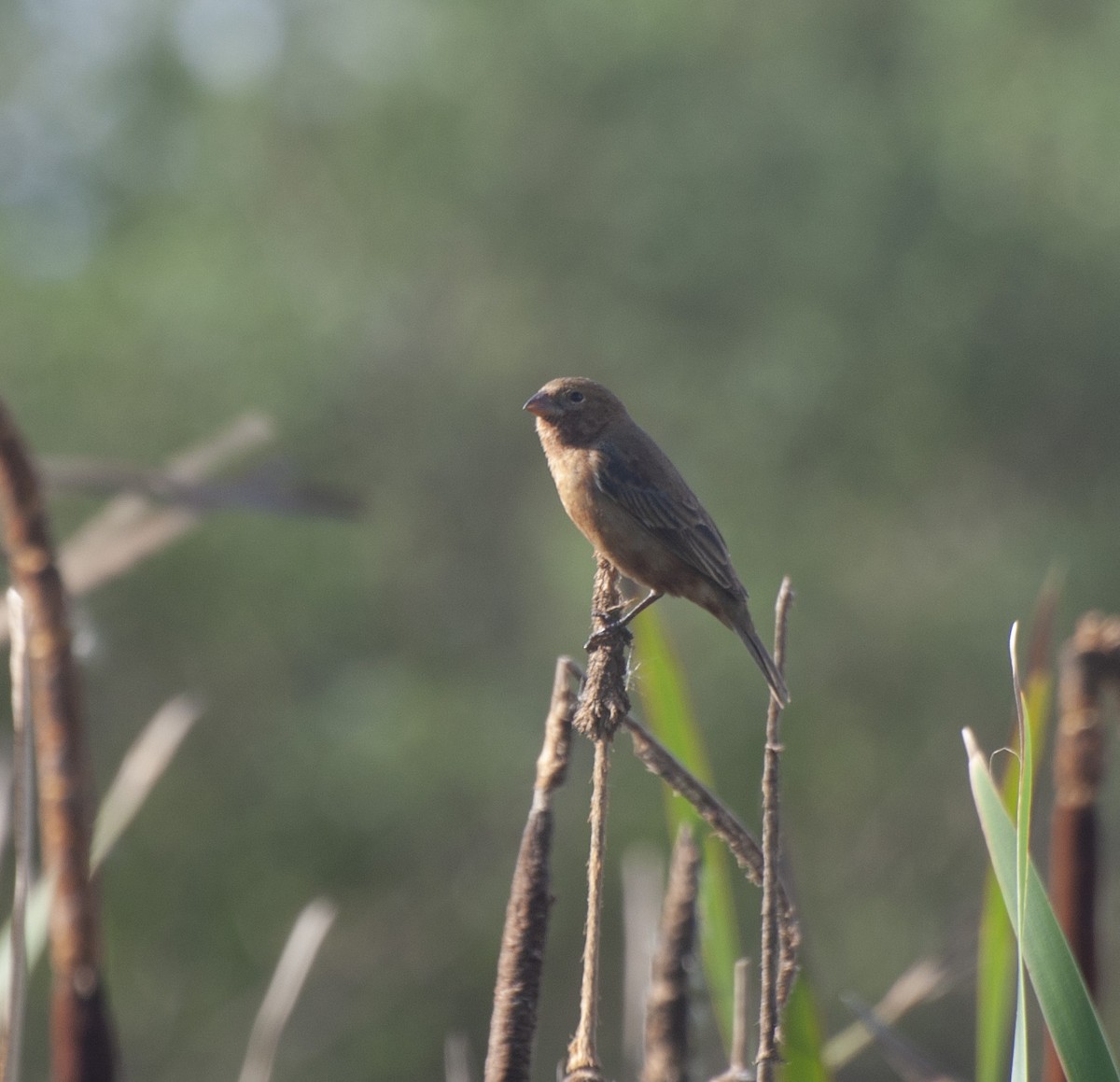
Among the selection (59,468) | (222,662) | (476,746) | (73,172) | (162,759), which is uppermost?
(73,172)

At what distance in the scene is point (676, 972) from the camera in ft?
8.99

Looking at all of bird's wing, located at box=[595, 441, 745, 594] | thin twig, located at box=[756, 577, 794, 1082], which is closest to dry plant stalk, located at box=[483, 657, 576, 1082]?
thin twig, located at box=[756, 577, 794, 1082]

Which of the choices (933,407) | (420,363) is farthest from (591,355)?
(933,407)

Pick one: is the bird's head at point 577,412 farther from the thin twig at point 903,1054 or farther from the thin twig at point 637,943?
the thin twig at point 903,1054

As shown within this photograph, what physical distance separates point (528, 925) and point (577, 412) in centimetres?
325

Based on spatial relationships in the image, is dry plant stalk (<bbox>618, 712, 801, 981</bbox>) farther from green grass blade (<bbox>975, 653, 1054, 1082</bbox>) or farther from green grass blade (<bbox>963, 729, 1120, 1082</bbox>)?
green grass blade (<bbox>975, 653, 1054, 1082</bbox>)

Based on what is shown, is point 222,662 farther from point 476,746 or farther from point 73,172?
point 73,172

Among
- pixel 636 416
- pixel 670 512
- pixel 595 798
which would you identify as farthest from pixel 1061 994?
pixel 636 416

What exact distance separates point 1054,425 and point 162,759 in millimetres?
20139

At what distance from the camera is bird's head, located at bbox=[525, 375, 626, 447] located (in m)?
5.33

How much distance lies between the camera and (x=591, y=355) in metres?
23.7

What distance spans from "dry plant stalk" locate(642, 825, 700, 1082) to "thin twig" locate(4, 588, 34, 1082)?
95 centimetres

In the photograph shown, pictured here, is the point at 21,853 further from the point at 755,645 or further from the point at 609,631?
the point at 755,645

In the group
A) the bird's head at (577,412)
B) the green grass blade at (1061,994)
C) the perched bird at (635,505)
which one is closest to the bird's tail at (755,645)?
the perched bird at (635,505)
